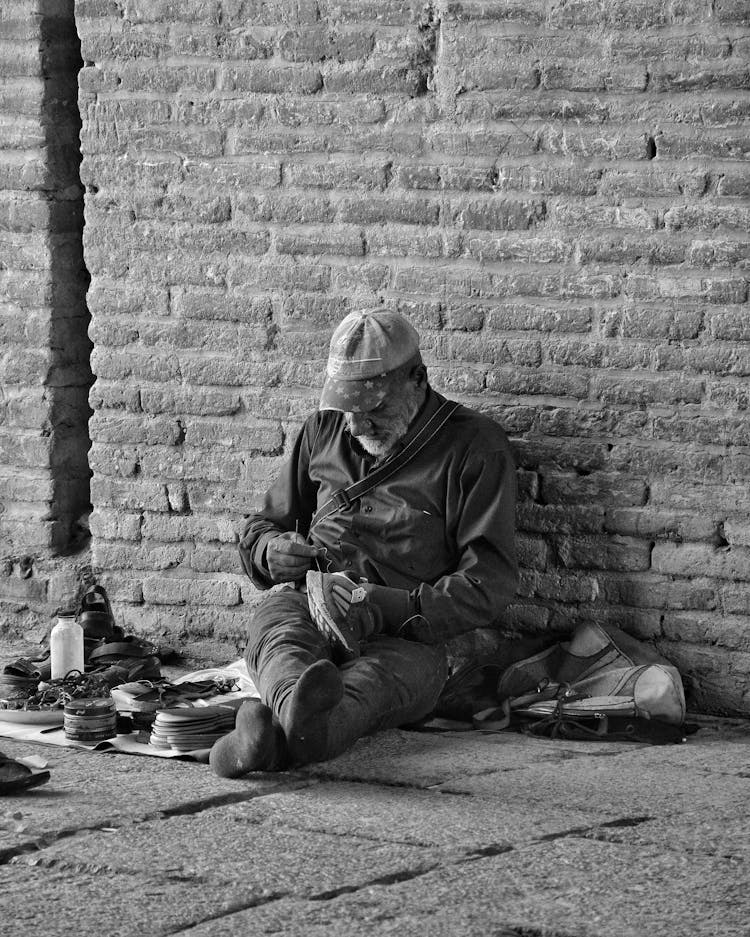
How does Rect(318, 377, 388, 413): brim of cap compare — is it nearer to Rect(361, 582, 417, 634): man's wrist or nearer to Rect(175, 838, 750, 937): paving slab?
Rect(361, 582, 417, 634): man's wrist

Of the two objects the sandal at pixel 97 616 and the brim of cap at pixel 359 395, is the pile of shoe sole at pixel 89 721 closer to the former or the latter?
the sandal at pixel 97 616

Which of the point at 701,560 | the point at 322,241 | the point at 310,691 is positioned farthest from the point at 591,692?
the point at 322,241

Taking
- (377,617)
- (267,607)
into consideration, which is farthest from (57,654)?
(377,617)

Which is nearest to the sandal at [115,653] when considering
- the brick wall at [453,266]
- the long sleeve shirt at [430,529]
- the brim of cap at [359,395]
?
the brick wall at [453,266]

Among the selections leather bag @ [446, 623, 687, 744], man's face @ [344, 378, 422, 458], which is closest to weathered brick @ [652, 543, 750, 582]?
leather bag @ [446, 623, 687, 744]

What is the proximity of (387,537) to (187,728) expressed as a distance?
1.02 meters

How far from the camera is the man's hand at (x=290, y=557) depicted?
5.29 m

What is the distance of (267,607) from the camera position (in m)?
5.38

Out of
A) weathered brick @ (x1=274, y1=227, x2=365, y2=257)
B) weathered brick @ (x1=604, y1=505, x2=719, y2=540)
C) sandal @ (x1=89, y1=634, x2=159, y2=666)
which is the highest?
weathered brick @ (x1=274, y1=227, x2=365, y2=257)

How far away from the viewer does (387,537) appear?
5359 millimetres

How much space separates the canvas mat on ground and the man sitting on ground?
1.01 ft

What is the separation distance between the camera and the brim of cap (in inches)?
207

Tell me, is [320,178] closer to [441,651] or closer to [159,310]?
[159,310]

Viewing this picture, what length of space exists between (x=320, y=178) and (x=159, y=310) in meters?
0.86
